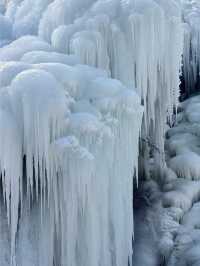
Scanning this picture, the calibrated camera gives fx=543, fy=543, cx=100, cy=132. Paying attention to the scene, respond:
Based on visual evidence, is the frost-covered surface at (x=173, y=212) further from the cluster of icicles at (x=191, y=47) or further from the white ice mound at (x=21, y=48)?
the white ice mound at (x=21, y=48)

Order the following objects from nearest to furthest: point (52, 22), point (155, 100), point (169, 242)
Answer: point (52, 22), point (169, 242), point (155, 100)

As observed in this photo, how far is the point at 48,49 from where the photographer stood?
16.0 ft

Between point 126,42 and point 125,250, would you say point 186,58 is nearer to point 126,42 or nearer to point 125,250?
point 126,42

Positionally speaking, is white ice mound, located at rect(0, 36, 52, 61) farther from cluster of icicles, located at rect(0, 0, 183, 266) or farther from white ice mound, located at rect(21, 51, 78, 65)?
white ice mound, located at rect(21, 51, 78, 65)

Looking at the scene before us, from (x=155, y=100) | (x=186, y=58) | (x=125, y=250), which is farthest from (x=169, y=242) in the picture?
(x=186, y=58)

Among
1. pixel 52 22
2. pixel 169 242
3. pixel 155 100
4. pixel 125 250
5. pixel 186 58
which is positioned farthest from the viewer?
pixel 186 58

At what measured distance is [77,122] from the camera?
398cm

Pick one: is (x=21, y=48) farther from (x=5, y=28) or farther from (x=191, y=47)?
(x=191, y=47)

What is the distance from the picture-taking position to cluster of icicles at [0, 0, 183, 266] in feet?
12.8

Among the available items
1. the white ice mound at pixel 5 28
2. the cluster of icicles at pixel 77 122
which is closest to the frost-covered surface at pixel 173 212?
the cluster of icicles at pixel 77 122

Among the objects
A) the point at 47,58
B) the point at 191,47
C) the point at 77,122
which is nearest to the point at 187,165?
the point at 191,47

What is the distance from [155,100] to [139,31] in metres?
1.05

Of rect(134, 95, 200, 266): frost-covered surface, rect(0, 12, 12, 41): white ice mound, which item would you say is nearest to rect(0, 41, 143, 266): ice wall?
rect(134, 95, 200, 266): frost-covered surface

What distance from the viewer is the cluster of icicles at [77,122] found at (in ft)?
12.8
